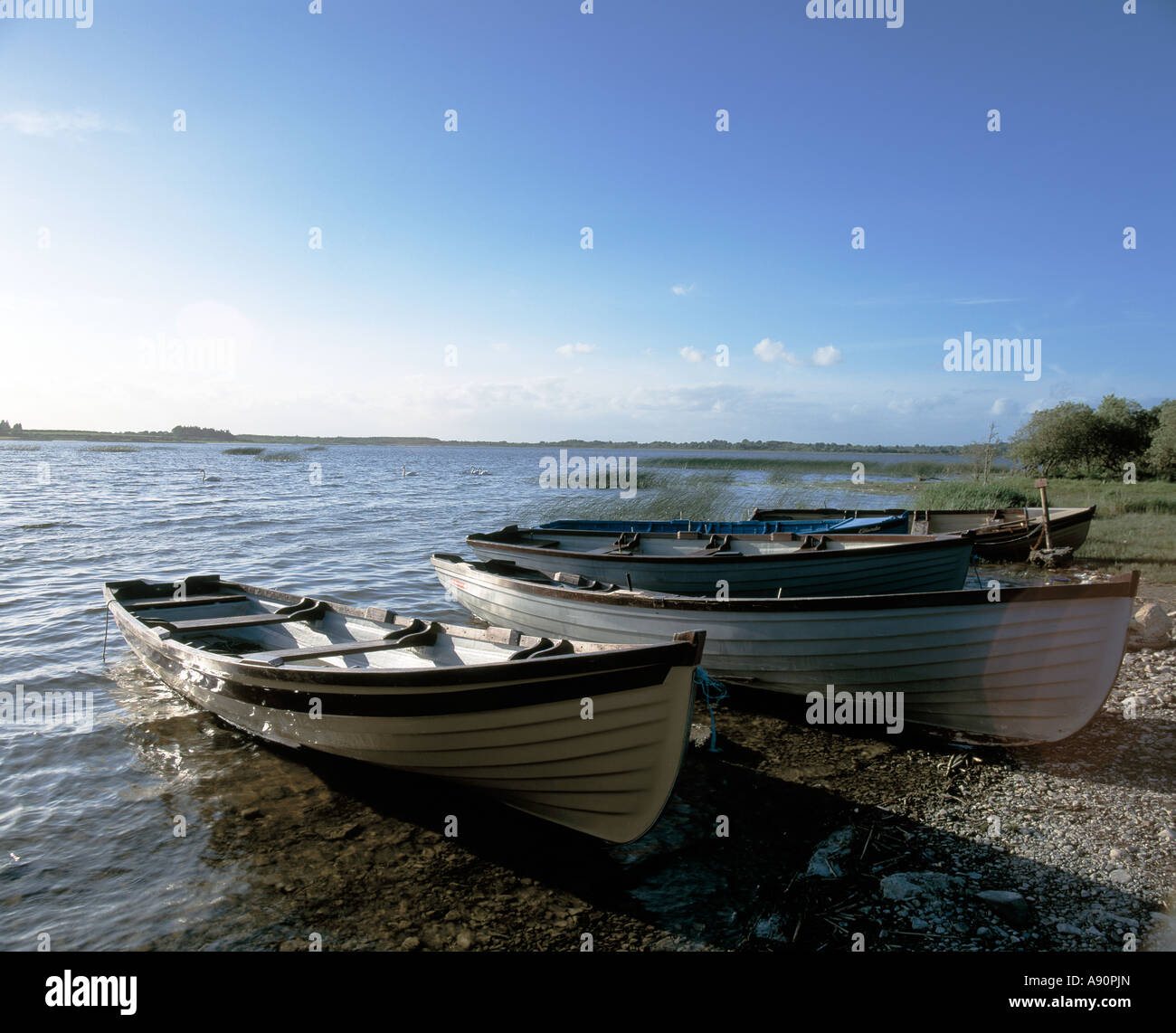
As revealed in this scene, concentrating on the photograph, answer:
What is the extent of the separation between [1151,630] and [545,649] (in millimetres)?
9805

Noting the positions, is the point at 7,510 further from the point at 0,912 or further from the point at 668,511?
the point at 0,912

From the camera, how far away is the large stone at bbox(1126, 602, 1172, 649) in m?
9.80

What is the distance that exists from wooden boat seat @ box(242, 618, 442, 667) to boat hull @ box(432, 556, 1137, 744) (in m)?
2.37

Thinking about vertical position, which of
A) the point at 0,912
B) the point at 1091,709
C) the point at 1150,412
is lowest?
the point at 0,912

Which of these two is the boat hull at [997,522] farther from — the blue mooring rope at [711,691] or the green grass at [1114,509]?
the blue mooring rope at [711,691]

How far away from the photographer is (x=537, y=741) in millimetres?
5230

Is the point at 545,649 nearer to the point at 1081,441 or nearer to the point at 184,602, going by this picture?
the point at 184,602

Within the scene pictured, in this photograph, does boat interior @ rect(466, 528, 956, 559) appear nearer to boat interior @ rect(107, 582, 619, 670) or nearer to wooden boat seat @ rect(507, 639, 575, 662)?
boat interior @ rect(107, 582, 619, 670)

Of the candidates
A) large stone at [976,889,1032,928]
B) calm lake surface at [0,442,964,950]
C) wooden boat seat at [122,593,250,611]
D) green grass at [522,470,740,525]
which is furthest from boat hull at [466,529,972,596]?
green grass at [522,470,740,525]

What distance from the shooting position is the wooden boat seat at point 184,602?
31.8ft
